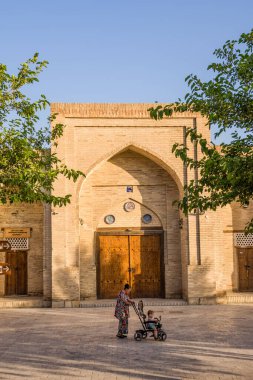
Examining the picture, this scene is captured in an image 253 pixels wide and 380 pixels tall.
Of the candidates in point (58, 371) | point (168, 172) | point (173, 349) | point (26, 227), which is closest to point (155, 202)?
point (168, 172)

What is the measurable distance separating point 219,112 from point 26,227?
1010 cm

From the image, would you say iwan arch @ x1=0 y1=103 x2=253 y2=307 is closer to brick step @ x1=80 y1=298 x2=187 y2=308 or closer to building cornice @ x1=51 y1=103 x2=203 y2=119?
building cornice @ x1=51 y1=103 x2=203 y2=119

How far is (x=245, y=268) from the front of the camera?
1712 centimetres

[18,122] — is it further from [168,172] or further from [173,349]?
[168,172]

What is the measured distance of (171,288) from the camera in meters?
16.0

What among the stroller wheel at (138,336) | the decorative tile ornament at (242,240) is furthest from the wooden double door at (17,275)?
the stroller wheel at (138,336)

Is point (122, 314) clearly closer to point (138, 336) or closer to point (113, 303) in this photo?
point (138, 336)

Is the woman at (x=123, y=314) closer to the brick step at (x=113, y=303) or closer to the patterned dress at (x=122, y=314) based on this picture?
the patterned dress at (x=122, y=314)

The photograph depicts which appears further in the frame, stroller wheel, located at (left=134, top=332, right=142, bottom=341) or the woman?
the woman

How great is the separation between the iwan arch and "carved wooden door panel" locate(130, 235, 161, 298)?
0.03m

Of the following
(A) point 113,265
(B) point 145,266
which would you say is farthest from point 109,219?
(B) point 145,266

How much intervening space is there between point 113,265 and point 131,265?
1.75ft

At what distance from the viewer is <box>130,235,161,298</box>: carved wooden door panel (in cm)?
1611

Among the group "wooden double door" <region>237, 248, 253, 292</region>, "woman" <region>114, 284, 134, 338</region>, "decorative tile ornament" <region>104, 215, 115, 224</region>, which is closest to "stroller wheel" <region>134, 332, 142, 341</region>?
"woman" <region>114, 284, 134, 338</region>
